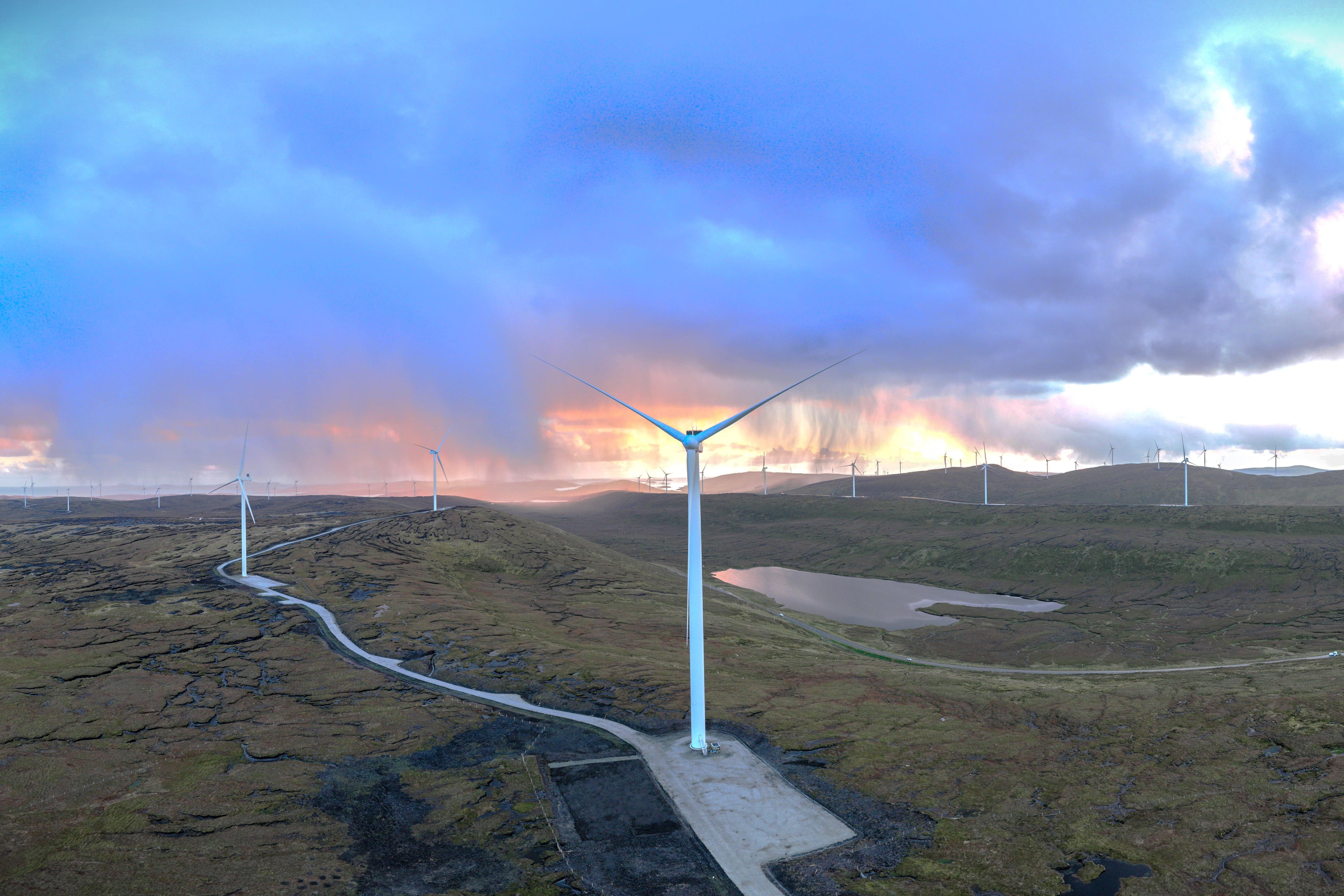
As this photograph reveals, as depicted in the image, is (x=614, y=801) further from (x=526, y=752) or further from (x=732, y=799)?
(x=526, y=752)

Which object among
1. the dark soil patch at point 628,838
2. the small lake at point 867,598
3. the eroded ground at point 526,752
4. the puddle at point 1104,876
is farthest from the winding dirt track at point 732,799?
the small lake at point 867,598

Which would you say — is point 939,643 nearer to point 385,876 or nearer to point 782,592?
point 782,592

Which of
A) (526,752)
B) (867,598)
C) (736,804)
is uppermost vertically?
(526,752)

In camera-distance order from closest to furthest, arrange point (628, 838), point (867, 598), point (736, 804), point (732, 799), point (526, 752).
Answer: point (628, 838) → point (736, 804) → point (732, 799) → point (526, 752) → point (867, 598)

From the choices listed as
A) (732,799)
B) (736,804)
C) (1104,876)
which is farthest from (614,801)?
(1104,876)

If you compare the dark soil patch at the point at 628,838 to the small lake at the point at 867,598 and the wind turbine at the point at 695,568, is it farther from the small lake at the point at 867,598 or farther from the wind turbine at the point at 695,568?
the small lake at the point at 867,598
